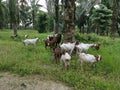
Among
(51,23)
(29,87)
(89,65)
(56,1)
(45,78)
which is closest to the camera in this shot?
(29,87)

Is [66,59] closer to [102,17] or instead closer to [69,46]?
[69,46]

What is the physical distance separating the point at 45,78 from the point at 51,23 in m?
37.0

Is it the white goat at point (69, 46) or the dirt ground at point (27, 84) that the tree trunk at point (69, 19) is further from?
the dirt ground at point (27, 84)

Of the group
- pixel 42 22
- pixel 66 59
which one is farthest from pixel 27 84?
pixel 42 22

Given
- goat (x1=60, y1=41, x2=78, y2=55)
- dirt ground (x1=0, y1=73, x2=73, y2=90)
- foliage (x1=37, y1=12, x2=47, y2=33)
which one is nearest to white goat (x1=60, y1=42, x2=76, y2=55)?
goat (x1=60, y1=41, x2=78, y2=55)

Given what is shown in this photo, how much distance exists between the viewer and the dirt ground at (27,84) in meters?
8.01

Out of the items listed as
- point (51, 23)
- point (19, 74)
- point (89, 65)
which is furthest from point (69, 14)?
point (51, 23)

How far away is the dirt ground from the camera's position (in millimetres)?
8008

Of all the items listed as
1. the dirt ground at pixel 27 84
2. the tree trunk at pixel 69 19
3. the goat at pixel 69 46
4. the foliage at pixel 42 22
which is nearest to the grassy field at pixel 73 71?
the dirt ground at pixel 27 84

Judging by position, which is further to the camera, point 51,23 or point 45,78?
point 51,23

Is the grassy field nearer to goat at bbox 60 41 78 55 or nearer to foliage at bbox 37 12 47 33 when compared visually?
goat at bbox 60 41 78 55

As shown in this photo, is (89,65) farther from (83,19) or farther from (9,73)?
(83,19)

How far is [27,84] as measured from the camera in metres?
8.28

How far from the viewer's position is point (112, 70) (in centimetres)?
983
